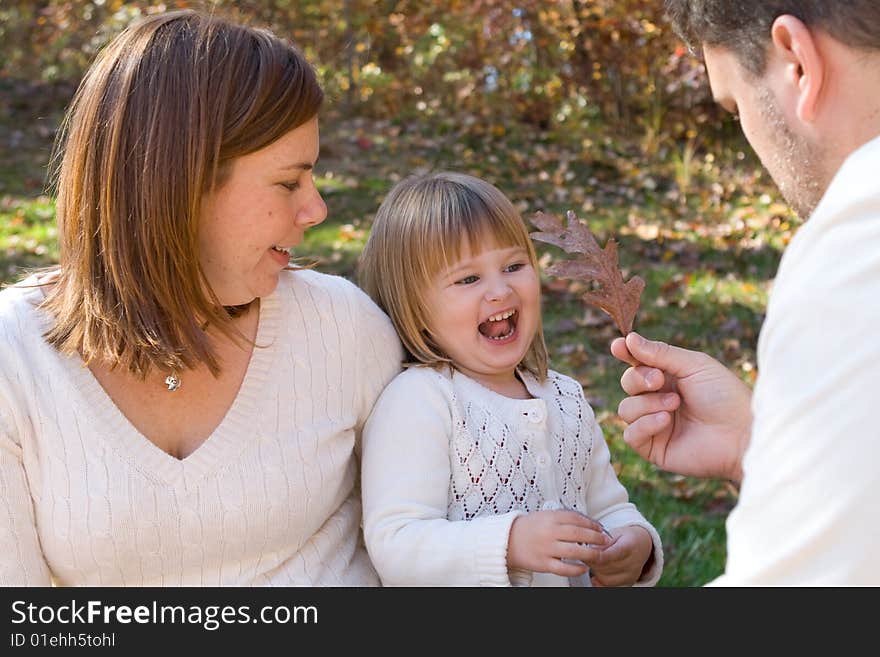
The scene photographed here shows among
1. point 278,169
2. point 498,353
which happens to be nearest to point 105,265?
point 278,169

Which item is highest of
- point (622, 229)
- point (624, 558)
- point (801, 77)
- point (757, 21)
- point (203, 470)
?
point (622, 229)

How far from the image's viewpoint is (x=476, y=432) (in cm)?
274

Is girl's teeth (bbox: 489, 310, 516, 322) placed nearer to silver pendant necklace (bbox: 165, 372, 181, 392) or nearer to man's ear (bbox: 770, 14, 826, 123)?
silver pendant necklace (bbox: 165, 372, 181, 392)

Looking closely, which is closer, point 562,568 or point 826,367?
point 826,367

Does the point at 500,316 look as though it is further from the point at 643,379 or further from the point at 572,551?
the point at 572,551

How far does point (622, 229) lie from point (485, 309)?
194 inches

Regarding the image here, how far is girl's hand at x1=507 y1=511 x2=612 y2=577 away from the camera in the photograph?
2.51m

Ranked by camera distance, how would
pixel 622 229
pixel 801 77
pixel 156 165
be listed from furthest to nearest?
1. pixel 622 229
2. pixel 156 165
3. pixel 801 77

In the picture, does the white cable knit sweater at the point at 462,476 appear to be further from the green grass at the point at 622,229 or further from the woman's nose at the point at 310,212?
the green grass at the point at 622,229

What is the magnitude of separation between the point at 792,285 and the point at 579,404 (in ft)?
5.14

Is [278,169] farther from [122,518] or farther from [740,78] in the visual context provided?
[740,78]

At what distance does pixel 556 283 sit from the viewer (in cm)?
682

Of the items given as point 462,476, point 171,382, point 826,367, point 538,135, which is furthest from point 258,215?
point 538,135

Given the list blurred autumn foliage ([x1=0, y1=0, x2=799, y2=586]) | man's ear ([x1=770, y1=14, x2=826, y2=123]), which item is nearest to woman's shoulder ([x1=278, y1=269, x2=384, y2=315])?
man's ear ([x1=770, y1=14, x2=826, y2=123])
